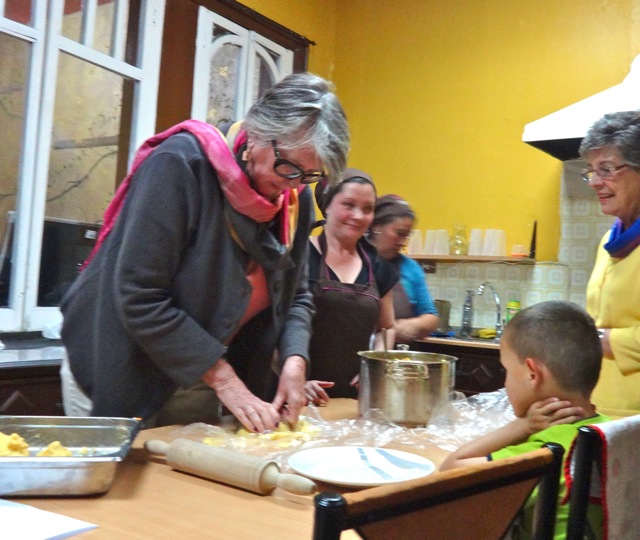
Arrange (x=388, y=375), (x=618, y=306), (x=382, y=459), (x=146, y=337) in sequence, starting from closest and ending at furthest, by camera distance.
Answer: (x=382, y=459) < (x=146, y=337) < (x=388, y=375) < (x=618, y=306)

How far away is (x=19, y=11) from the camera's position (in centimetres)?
288

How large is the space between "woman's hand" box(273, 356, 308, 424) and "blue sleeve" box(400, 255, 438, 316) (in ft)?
4.75

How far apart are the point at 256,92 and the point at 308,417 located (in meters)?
2.98

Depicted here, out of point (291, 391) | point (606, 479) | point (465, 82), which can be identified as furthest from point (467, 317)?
point (606, 479)

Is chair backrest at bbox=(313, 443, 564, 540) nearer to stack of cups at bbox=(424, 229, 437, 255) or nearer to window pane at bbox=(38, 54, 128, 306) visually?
window pane at bbox=(38, 54, 128, 306)

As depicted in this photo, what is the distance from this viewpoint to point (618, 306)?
1.82m

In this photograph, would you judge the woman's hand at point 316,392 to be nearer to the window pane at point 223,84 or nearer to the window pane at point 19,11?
the window pane at point 19,11

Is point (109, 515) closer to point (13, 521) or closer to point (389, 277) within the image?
point (13, 521)

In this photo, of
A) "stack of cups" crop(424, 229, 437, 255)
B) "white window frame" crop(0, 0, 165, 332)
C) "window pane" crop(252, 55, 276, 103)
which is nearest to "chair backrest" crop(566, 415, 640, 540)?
"white window frame" crop(0, 0, 165, 332)

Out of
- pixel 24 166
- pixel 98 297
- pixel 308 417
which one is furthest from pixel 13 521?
pixel 24 166

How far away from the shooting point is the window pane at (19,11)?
284cm

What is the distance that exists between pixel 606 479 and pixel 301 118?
0.83 m

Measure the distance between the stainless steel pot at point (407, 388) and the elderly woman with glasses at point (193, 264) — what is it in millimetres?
160

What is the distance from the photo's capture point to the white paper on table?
0.75 meters
